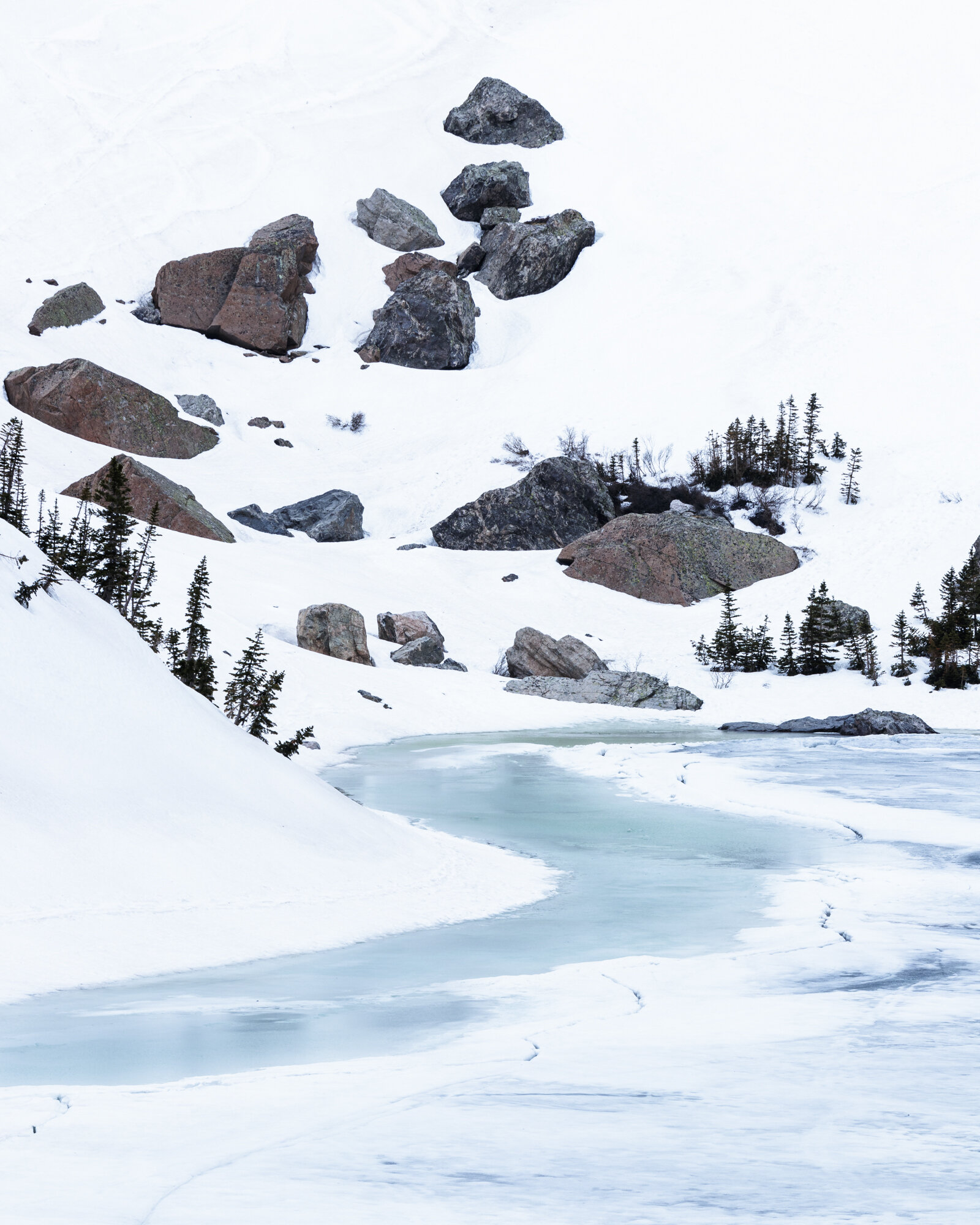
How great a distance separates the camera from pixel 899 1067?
387 centimetres

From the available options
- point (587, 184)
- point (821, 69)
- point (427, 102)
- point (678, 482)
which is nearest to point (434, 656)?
point (678, 482)

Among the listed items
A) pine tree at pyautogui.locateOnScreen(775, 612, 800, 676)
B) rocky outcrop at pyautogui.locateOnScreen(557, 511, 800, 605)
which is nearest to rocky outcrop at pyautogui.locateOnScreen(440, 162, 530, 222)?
rocky outcrop at pyautogui.locateOnScreen(557, 511, 800, 605)

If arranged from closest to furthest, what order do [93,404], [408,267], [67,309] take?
[93,404], [67,309], [408,267]

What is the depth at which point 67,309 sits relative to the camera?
4181 cm

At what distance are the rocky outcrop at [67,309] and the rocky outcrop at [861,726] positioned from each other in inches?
1227

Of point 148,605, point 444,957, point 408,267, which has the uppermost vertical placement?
point 408,267

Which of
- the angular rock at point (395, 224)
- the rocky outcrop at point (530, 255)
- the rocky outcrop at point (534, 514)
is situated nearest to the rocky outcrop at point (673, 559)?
the rocky outcrop at point (534, 514)

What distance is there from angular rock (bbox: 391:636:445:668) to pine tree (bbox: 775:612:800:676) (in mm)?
7809

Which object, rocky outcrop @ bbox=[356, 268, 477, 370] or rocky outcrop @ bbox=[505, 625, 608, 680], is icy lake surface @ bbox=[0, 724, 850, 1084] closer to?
rocky outcrop @ bbox=[505, 625, 608, 680]

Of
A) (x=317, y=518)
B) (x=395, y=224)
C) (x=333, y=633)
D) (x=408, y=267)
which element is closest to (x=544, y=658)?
(x=333, y=633)

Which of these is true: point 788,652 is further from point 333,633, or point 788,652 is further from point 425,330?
point 425,330

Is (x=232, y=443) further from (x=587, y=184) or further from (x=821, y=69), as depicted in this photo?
(x=821, y=69)

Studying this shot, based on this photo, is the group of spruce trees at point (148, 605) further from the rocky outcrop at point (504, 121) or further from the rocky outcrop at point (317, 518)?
the rocky outcrop at point (504, 121)

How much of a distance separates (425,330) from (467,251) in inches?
279
